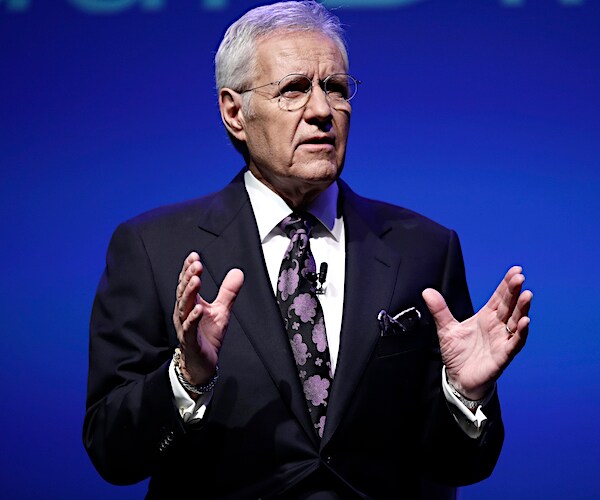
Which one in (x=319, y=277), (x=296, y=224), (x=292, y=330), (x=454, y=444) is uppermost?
(x=296, y=224)

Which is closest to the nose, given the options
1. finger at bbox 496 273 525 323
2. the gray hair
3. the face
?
the face

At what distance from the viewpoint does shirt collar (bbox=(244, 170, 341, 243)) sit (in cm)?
239

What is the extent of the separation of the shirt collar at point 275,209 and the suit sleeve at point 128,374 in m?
0.26

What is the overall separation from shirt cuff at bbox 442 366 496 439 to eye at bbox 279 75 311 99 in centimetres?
65

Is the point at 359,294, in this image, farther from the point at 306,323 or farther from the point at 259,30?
the point at 259,30

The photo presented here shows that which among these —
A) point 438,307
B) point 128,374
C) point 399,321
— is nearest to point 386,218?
point 399,321

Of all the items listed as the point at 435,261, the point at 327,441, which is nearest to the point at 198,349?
the point at 327,441

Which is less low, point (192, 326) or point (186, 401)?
point (192, 326)

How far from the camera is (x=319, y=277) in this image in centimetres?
230

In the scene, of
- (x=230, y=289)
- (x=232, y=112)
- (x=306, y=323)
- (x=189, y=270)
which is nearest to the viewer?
(x=189, y=270)

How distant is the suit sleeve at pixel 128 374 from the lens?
2.09 m

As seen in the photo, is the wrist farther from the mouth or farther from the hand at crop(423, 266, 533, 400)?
the mouth

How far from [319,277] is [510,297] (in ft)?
1.38

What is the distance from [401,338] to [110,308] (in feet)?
2.01
